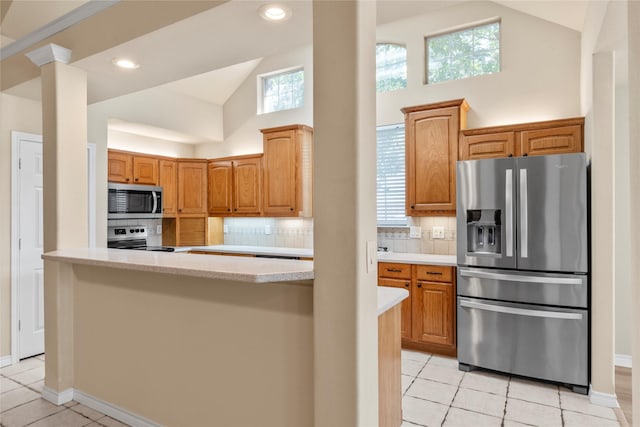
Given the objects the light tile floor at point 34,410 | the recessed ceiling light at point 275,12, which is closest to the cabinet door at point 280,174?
the recessed ceiling light at point 275,12

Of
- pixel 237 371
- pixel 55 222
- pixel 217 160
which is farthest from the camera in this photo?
pixel 217 160

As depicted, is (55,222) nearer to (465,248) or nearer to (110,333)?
(110,333)

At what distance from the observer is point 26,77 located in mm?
3158

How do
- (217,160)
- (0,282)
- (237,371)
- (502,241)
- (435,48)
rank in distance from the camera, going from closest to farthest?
(237,371) → (502,241) → (0,282) → (435,48) → (217,160)

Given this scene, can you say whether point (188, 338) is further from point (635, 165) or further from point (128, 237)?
point (128, 237)

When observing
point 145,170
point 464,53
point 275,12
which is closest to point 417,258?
point 464,53

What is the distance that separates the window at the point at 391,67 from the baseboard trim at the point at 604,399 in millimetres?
3436

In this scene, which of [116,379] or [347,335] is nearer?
[347,335]

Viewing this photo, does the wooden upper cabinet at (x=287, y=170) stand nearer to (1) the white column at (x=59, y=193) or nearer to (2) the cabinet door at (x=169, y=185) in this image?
(2) the cabinet door at (x=169, y=185)

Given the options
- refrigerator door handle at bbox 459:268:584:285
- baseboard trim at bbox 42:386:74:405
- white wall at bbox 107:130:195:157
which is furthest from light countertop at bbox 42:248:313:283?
white wall at bbox 107:130:195:157

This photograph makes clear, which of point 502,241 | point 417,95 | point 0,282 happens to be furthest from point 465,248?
point 0,282

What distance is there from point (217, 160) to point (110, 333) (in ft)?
11.1

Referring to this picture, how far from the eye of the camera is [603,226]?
8.89ft

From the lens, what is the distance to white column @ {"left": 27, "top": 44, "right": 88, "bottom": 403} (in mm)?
2742
